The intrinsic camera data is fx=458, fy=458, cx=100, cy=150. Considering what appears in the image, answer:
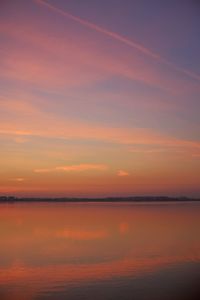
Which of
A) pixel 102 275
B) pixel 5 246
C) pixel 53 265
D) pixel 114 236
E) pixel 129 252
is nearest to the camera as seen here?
pixel 102 275

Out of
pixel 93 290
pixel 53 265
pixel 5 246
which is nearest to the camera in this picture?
pixel 93 290

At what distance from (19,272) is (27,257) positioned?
5.01 feet

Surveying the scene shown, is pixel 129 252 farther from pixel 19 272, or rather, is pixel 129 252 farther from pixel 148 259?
pixel 19 272

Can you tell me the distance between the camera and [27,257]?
326 inches

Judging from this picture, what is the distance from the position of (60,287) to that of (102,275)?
0.86 meters

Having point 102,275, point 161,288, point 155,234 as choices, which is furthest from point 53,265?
point 155,234

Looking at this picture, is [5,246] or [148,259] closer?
[148,259]

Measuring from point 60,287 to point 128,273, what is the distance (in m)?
1.29

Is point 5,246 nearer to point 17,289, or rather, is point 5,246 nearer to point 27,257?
point 27,257

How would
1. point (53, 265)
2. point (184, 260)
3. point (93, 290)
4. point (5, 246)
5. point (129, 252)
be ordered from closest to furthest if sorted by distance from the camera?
point (93, 290)
point (53, 265)
point (184, 260)
point (129, 252)
point (5, 246)

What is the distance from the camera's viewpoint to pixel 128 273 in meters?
6.71

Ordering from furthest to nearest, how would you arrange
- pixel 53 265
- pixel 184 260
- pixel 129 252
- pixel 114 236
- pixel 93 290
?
pixel 114 236
pixel 129 252
pixel 184 260
pixel 53 265
pixel 93 290

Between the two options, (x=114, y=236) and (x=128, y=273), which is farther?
(x=114, y=236)

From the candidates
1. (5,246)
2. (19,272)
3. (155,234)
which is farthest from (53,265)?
(155,234)
